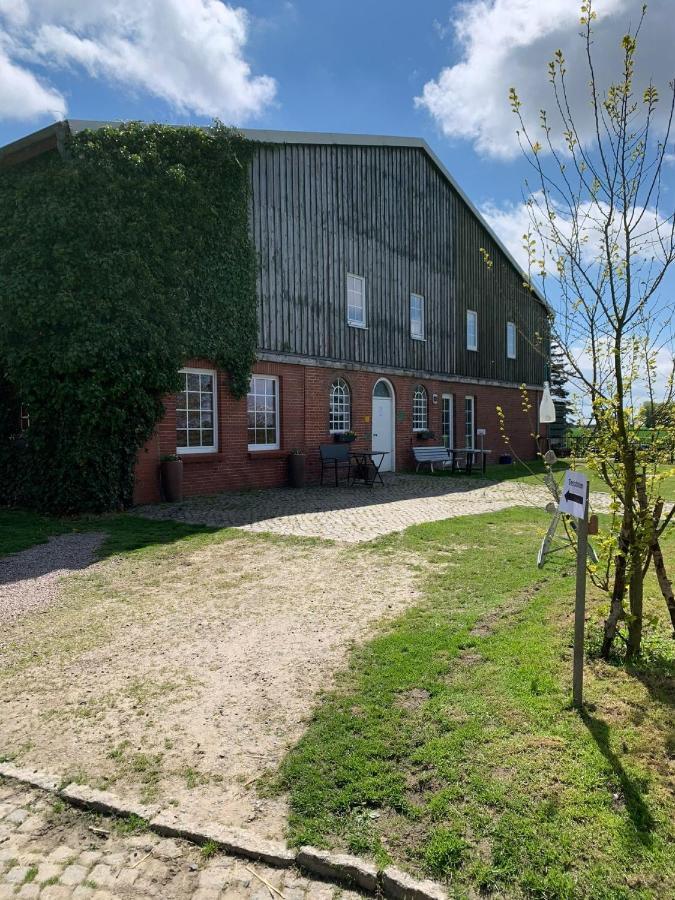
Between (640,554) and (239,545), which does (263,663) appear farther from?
(239,545)

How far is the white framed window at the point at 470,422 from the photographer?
23.1 metres

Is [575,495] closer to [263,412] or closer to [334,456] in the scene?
[263,412]

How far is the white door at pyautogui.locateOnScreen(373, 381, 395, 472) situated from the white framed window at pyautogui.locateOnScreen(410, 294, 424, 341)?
250 centimetres

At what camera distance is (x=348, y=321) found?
55.6 feet

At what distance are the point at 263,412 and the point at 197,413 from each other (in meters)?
1.99

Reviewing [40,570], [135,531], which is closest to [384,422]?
[135,531]

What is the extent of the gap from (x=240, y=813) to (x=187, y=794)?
321 mm

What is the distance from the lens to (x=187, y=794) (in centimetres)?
290

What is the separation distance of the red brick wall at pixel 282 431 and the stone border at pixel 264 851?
7962 mm

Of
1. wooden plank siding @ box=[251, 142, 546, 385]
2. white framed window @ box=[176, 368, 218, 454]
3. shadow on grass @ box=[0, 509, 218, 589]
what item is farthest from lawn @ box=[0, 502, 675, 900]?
wooden plank siding @ box=[251, 142, 546, 385]

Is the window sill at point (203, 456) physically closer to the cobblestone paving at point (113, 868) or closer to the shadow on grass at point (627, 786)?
the cobblestone paving at point (113, 868)

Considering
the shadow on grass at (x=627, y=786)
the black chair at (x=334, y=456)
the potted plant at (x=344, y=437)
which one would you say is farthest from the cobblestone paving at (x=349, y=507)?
the shadow on grass at (x=627, y=786)

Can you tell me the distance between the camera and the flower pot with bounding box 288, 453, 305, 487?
48.2 ft

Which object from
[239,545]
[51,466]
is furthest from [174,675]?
[51,466]
